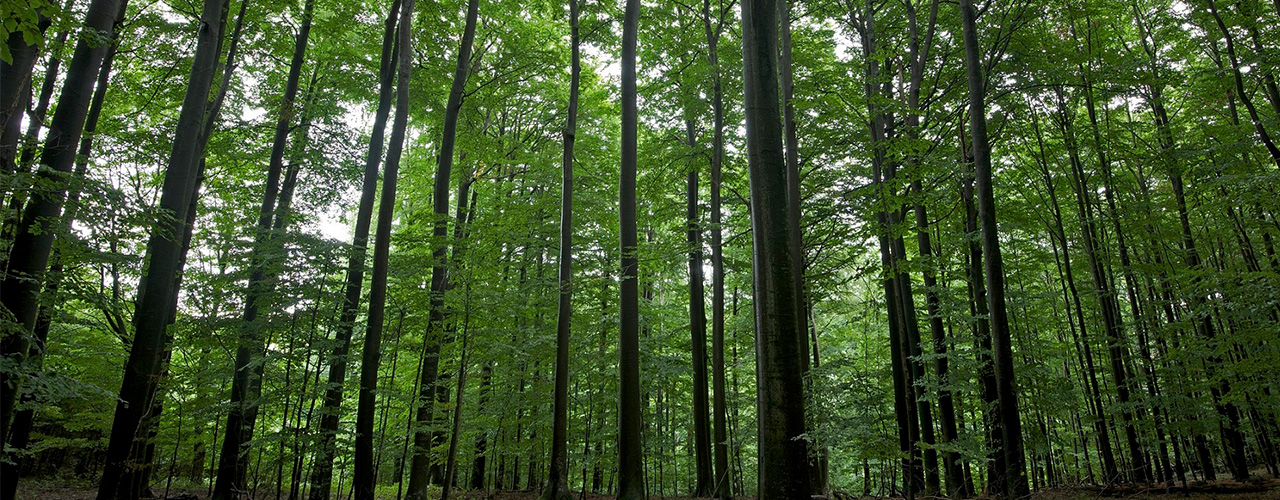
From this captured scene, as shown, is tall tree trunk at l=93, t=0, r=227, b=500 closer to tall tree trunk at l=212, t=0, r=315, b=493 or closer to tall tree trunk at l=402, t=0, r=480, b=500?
tall tree trunk at l=212, t=0, r=315, b=493

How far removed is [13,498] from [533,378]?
7410 mm

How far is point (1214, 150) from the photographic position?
25.3 ft

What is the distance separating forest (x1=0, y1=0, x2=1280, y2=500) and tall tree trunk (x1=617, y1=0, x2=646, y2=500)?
0.06 m

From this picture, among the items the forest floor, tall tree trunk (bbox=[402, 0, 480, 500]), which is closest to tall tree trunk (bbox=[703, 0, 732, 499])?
the forest floor

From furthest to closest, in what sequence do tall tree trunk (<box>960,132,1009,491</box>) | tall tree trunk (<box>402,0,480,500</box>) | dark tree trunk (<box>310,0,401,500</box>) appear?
tall tree trunk (<box>402,0,480,500</box>) → dark tree trunk (<box>310,0,401,500</box>) → tall tree trunk (<box>960,132,1009,491</box>)

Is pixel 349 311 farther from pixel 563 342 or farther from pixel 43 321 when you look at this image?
pixel 43 321

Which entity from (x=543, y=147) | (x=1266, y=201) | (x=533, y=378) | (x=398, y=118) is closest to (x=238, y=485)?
(x=533, y=378)

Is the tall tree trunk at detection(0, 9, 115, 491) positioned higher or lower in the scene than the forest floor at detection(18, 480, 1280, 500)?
higher

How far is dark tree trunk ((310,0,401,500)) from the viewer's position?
7.57 meters

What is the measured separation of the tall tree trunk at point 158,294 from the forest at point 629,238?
0.13 ft

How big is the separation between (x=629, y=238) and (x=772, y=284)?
5.16 metres

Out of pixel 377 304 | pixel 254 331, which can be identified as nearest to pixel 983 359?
pixel 377 304

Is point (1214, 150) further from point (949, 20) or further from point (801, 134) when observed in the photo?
point (801, 134)

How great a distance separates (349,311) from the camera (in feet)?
28.0
